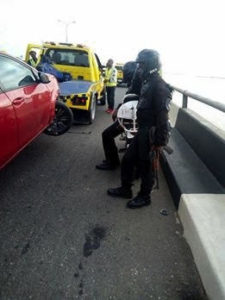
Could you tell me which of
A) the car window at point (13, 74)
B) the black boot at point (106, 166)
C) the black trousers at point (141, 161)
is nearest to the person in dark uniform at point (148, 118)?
the black trousers at point (141, 161)

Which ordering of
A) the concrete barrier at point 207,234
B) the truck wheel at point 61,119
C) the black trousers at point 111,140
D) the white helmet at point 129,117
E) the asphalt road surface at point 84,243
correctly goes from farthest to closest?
1. the truck wheel at point 61,119
2. the black trousers at point 111,140
3. the white helmet at point 129,117
4. the asphalt road surface at point 84,243
5. the concrete barrier at point 207,234

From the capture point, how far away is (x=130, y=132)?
4.22 metres

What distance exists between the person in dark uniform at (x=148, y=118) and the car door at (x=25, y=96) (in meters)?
1.40

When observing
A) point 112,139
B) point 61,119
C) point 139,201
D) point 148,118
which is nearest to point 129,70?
point 61,119

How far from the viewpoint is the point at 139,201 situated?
3.70 metres

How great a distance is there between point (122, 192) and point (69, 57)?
645 cm

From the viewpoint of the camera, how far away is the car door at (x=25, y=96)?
359 centimetres

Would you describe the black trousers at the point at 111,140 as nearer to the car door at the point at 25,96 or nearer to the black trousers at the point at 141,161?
the black trousers at the point at 141,161

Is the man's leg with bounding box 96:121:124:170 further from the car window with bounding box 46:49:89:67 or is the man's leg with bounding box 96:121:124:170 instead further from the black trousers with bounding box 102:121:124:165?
the car window with bounding box 46:49:89:67

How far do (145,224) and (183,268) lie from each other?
2.44ft

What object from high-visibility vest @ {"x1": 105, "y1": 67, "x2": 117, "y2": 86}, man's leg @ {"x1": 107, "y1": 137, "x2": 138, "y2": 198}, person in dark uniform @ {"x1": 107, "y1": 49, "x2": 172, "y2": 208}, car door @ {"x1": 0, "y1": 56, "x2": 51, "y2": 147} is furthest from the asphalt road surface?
high-visibility vest @ {"x1": 105, "y1": 67, "x2": 117, "y2": 86}

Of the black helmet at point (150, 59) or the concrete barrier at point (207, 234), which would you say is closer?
the concrete barrier at point (207, 234)

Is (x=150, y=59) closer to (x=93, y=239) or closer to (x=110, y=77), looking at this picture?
(x=93, y=239)

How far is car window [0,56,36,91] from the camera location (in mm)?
3587
